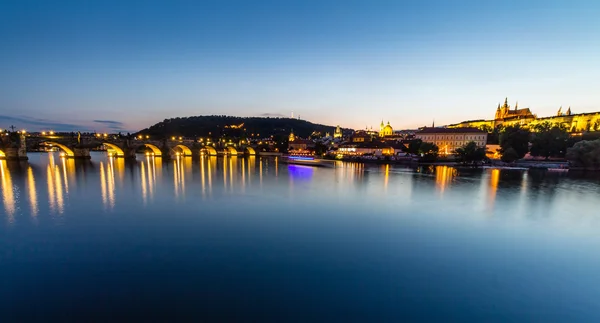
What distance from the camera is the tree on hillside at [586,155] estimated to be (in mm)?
30156

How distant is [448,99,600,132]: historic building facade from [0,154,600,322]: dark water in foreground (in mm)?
60244

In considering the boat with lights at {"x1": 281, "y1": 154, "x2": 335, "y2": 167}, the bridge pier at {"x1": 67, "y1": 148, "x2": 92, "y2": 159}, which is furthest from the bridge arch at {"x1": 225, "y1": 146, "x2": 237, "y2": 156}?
the bridge pier at {"x1": 67, "y1": 148, "x2": 92, "y2": 159}

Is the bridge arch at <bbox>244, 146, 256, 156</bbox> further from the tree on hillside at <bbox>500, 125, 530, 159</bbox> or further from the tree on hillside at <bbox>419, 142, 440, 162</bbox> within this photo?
the tree on hillside at <bbox>500, 125, 530, 159</bbox>

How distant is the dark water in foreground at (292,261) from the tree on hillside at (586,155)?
86.4ft

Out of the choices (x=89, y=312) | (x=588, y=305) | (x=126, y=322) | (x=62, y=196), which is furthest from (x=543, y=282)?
(x=62, y=196)

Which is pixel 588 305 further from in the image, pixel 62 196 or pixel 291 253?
pixel 62 196

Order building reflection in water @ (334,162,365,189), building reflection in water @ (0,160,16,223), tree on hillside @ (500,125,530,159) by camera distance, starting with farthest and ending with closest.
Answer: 1. tree on hillside @ (500,125,530,159)
2. building reflection in water @ (334,162,365,189)
3. building reflection in water @ (0,160,16,223)

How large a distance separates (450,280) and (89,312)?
651 centimetres

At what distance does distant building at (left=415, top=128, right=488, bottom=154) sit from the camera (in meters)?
55.0

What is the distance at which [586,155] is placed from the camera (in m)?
30.5

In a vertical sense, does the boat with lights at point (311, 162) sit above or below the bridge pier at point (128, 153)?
below

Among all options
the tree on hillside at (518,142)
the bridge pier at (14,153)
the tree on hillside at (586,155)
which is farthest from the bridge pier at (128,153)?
the tree on hillside at (586,155)

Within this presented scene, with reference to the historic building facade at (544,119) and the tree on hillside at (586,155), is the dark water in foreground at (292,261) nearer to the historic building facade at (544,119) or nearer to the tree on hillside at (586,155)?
the tree on hillside at (586,155)

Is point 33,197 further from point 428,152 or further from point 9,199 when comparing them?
point 428,152
